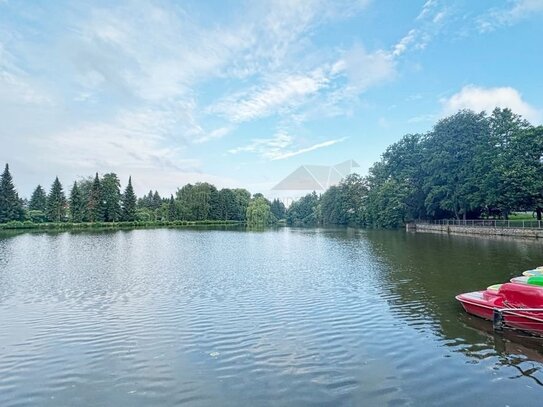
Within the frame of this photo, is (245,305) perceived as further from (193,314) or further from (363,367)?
(363,367)

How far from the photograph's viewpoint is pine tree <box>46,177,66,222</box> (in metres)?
83.6

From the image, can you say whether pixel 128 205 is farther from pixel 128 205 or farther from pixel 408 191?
pixel 408 191

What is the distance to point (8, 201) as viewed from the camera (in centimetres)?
7138

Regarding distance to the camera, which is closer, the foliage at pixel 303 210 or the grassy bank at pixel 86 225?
the grassy bank at pixel 86 225

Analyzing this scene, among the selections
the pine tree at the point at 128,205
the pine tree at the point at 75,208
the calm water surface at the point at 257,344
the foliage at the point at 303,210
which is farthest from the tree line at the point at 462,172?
the pine tree at the point at 75,208

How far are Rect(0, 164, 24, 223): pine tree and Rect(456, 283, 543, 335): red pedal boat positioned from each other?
81964 mm

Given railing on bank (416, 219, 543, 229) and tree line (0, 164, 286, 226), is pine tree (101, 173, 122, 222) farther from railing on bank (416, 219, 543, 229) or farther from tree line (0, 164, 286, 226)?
railing on bank (416, 219, 543, 229)

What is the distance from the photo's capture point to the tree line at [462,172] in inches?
1554

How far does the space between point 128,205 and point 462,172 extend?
6831cm

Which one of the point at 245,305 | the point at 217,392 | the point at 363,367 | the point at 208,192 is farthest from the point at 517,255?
the point at 208,192

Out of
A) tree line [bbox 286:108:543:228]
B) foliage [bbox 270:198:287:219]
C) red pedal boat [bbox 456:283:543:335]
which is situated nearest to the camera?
red pedal boat [bbox 456:283:543:335]

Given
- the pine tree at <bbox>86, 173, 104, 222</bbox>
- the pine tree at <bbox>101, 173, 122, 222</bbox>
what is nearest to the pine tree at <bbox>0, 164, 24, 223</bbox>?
the pine tree at <bbox>86, 173, 104, 222</bbox>

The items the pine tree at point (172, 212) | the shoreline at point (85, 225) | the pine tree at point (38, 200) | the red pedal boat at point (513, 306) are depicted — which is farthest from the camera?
the pine tree at point (172, 212)

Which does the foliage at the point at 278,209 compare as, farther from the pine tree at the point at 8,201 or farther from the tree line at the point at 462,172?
the pine tree at the point at 8,201
